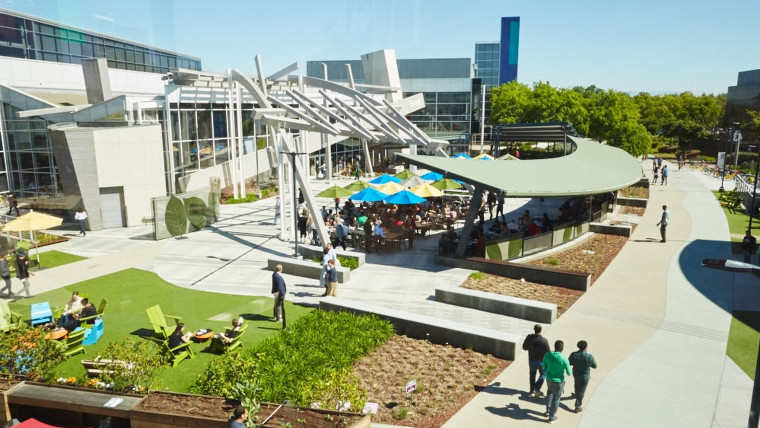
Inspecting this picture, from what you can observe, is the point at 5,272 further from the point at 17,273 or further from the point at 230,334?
the point at 230,334

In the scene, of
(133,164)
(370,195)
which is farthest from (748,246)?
(133,164)

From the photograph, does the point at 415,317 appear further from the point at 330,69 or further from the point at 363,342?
the point at 330,69

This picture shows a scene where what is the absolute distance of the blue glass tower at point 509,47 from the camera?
87500 millimetres

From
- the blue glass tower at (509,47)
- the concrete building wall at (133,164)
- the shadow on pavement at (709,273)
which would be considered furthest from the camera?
the blue glass tower at (509,47)

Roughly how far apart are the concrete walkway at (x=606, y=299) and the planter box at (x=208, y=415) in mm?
2015

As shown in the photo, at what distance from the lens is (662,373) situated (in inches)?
392

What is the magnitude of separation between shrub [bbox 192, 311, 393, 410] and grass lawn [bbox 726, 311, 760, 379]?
708cm

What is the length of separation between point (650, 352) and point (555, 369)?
3.84 metres

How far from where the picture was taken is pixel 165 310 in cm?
1398

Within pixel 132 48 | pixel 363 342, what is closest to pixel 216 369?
pixel 363 342

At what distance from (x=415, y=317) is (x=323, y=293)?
3.96m

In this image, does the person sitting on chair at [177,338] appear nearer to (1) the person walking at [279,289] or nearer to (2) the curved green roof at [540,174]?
(1) the person walking at [279,289]

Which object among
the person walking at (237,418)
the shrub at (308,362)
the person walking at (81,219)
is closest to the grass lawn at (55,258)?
the person walking at (81,219)

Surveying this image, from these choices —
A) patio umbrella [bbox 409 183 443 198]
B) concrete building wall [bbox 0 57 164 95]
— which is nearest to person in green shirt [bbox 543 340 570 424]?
patio umbrella [bbox 409 183 443 198]
